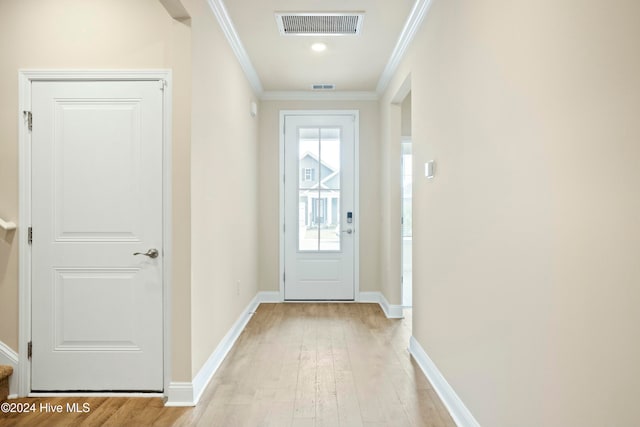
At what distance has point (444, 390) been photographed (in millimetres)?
2516

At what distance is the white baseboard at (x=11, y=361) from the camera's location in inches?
101

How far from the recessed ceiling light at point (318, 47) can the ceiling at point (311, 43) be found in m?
0.04

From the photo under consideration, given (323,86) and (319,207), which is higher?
(323,86)

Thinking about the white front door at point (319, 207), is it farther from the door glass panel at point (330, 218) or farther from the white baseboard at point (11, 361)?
the white baseboard at point (11, 361)

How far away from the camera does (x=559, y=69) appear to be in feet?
4.26

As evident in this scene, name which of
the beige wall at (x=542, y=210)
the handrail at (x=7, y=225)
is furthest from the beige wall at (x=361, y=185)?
the handrail at (x=7, y=225)

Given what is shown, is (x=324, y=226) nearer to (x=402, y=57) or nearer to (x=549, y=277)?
(x=402, y=57)

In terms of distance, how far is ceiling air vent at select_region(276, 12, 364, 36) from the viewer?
3.20 metres

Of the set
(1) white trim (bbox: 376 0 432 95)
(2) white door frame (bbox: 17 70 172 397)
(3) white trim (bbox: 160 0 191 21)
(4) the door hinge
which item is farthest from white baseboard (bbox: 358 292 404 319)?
(4) the door hinge

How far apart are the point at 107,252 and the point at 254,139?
8.81ft

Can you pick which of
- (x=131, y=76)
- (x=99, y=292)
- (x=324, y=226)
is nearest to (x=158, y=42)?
(x=131, y=76)

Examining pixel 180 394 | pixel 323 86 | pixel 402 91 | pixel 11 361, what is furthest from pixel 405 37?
pixel 11 361

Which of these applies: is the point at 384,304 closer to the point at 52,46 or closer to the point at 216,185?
the point at 216,185

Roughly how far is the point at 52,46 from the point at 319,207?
11.0 feet
